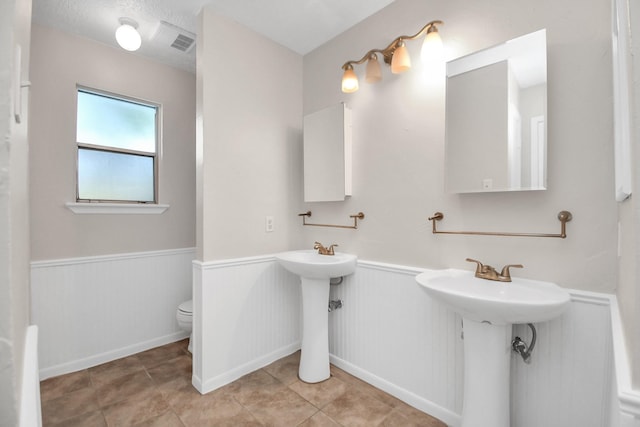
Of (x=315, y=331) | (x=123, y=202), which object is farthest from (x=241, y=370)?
(x=123, y=202)

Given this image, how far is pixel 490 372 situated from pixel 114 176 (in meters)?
2.95

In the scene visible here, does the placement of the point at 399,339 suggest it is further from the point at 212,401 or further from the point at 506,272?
the point at 212,401

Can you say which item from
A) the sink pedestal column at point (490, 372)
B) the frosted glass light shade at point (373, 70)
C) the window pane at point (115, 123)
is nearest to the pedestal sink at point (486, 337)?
the sink pedestal column at point (490, 372)

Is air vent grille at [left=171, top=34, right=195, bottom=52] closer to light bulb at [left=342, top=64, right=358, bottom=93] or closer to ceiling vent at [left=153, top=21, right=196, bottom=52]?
ceiling vent at [left=153, top=21, right=196, bottom=52]

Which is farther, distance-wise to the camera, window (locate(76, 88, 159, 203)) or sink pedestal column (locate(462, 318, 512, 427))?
window (locate(76, 88, 159, 203))

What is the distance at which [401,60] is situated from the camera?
5.64ft

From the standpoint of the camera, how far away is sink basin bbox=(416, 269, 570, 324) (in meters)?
1.06

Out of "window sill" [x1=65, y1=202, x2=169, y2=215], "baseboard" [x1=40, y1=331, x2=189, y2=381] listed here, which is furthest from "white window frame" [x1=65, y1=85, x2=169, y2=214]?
"baseboard" [x1=40, y1=331, x2=189, y2=381]

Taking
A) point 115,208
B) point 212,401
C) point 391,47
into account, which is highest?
point 391,47

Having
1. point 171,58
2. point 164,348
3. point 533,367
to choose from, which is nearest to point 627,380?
point 533,367

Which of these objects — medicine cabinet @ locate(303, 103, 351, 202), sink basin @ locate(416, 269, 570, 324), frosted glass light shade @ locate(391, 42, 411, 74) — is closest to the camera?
sink basin @ locate(416, 269, 570, 324)

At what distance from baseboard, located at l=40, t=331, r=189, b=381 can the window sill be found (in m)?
1.11

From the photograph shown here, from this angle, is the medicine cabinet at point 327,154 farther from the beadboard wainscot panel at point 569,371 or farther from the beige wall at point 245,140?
the beadboard wainscot panel at point 569,371

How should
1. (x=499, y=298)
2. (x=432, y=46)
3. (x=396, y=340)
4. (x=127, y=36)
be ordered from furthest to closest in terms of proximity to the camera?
(x=127, y=36), (x=396, y=340), (x=432, y=46), (x=499, y=298)
